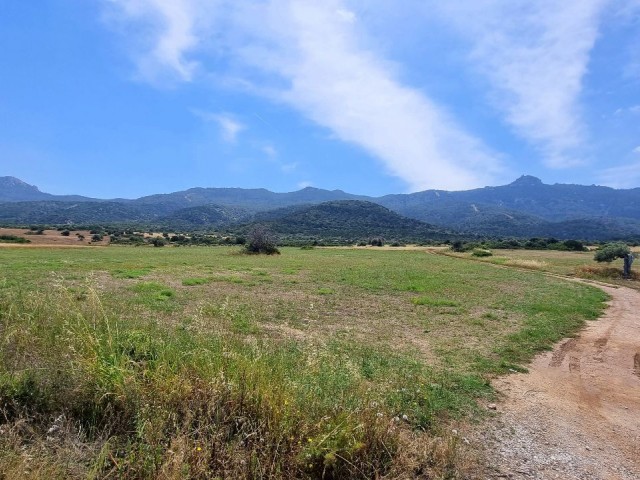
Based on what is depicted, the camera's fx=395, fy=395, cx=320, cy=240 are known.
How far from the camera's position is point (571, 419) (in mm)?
6316

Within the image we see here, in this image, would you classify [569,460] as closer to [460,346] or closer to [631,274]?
[460,346]

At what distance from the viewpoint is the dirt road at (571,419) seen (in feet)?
15.9

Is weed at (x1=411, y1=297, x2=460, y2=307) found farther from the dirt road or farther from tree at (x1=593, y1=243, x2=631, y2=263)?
tree at (x1=593, y1=243, x2=631, y2=263)

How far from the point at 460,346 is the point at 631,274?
29.0 meters

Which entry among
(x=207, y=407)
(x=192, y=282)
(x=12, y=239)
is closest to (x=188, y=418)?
(x=207, y=407)

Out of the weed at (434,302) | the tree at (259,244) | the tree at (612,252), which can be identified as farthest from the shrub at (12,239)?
the tree at (612,252)

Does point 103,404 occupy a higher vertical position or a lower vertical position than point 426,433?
higher

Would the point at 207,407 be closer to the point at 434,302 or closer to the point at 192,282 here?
the point at 434,302

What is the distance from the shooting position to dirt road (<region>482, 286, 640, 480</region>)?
4.86 metres

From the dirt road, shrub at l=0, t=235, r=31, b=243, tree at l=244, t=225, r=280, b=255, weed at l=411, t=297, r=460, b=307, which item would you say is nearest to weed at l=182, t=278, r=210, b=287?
weed at l=411, t=297, r=460, b=307

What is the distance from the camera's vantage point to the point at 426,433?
5.32 metres

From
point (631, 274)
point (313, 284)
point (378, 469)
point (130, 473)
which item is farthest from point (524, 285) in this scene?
point (130, 473)

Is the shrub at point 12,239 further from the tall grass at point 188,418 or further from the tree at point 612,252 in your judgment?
the tree at point 612,252

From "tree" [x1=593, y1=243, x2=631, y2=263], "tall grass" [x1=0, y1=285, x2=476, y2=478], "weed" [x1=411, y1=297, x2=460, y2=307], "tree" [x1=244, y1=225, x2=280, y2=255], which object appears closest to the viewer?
"tall grass" [x1=0, y1=285, x2=476, y2=478]
